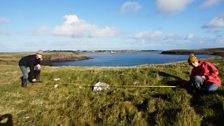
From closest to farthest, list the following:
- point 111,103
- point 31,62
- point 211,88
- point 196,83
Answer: point 211,88
point 196,83
point 111,103
point 31,62

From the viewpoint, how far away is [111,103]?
34.0 ft

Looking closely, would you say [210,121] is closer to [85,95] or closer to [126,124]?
[126,124]

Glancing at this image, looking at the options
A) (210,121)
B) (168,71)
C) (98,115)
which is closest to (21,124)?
(98,115)

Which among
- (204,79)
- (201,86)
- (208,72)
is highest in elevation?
(208,72)

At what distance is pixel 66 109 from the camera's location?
10.3 meters

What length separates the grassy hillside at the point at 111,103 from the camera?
28.0ft

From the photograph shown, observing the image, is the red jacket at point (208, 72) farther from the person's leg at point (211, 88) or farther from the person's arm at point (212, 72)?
the person's leg at point (211, 88)

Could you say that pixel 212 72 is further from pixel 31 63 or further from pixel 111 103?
pixel 31 63

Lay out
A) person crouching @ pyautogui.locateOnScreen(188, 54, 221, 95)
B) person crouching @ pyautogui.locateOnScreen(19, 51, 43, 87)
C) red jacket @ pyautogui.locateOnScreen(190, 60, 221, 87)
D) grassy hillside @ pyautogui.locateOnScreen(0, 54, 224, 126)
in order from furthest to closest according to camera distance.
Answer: person crouching @ pyautogui.locateOnScreen(19, 51, 43, 87) → red jacket @ pyautogui.locateOnScreen(190, 60, 221, 87) → person crouching @ pyautogui.locateOnScreen(188, 54, 221, 95) → grassy hillside @ pyautogui.locateOnScreen(0, 54, 224, 126)

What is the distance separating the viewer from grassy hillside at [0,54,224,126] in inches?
336

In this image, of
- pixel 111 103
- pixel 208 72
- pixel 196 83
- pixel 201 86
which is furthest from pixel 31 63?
pixel 208 72

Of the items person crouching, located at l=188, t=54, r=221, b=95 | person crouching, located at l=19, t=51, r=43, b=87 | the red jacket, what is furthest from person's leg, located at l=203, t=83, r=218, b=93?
person crouching, located at l=19, t=51, r=43, b=87

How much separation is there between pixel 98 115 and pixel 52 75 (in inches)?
261

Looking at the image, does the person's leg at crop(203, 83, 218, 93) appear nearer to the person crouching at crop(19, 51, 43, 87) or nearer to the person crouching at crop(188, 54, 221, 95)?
the person crouching at crop(188, 54, 221, 95)
